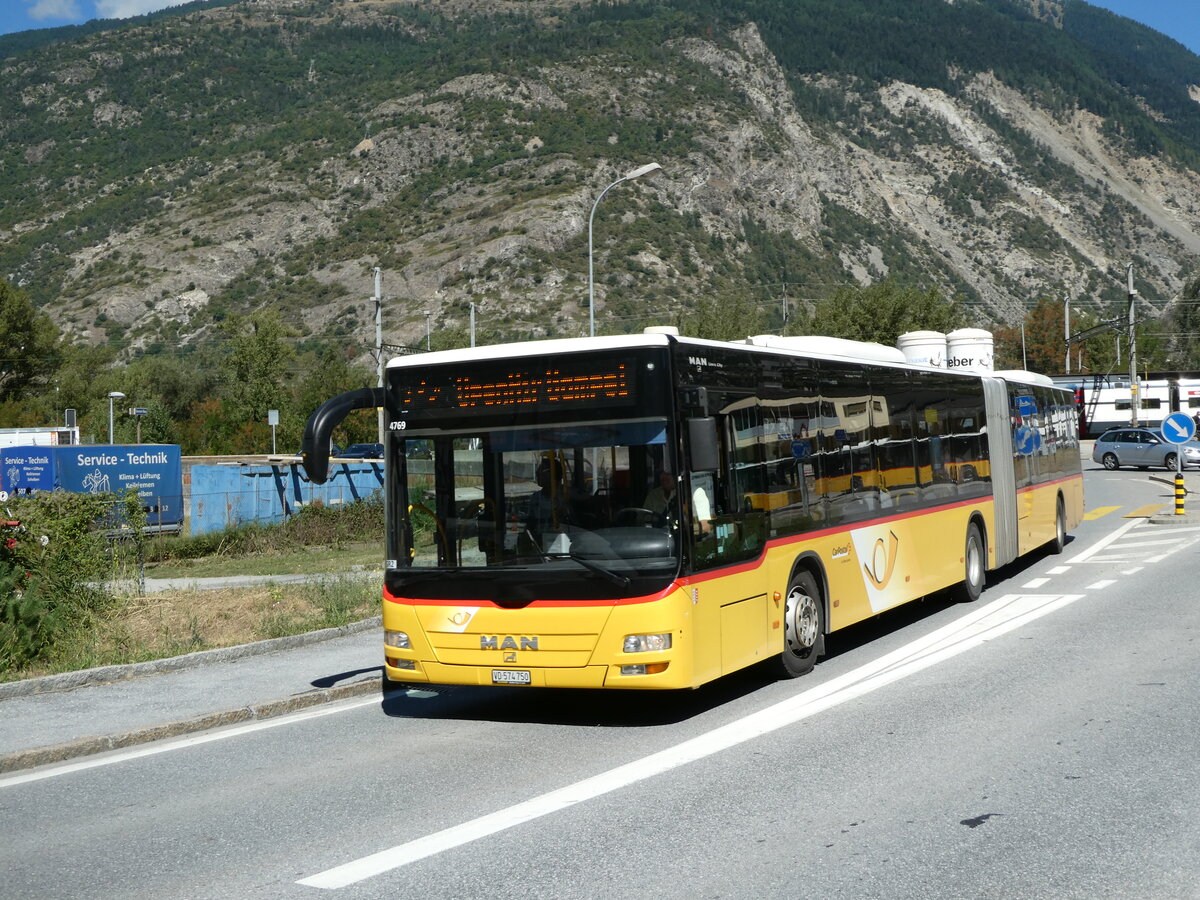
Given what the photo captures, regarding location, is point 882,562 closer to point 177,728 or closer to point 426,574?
point 426,574

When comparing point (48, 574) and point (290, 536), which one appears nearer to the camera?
point (48, 574)

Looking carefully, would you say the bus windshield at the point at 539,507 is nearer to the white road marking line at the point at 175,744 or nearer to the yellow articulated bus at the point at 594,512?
the yellow articulated bus at the point at 594,512

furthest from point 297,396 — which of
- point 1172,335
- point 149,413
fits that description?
point 1172,335

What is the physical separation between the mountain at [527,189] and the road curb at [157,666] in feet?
246

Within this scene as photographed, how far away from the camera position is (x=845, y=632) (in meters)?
13.1

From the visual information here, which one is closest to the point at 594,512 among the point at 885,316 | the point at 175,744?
the point at 175,744

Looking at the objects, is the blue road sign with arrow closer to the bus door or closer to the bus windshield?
the bus door

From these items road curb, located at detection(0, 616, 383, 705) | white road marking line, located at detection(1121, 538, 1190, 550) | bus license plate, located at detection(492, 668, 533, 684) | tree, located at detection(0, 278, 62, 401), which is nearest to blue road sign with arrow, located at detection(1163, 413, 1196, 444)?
white road marking line, located at detection(1121, 538, 1190, 550)

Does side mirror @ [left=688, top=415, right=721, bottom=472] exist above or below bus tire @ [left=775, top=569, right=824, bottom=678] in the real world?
above

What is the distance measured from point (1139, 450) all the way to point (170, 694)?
45.4 meters

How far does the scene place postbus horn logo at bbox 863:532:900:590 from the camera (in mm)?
11734

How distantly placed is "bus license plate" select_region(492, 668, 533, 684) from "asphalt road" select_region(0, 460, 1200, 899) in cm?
39

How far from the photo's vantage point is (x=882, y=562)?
12.0 metres

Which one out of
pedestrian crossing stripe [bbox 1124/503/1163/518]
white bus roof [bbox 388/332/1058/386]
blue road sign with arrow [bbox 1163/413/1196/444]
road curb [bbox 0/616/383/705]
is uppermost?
white bus roof [bbox 388/332/1058/386]
